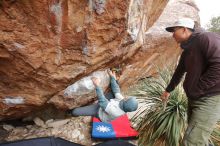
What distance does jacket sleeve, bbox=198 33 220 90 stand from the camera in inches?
142

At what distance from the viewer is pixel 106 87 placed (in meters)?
5.89

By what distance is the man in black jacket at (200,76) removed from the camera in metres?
3.63

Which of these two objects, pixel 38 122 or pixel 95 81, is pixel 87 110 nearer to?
pixel 95 81

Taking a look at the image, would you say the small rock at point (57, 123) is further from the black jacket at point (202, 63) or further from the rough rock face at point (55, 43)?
the black jacket at point (202, 63)

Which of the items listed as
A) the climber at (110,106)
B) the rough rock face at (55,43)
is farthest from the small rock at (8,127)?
the climber at (110,106)

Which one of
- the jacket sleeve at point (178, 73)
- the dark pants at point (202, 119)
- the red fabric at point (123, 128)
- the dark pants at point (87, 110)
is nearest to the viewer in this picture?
the dark pants at point (202, 119)

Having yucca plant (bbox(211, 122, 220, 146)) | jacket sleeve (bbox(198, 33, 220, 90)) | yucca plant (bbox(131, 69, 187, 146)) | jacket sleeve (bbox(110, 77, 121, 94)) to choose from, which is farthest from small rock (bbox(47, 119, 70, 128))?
jacket sleeve (bbox(198, 33, 220, 90))

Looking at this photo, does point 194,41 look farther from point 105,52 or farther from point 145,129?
point 145,129

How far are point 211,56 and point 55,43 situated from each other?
2.05 metres

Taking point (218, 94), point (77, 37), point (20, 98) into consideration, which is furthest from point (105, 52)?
point (218, 94)

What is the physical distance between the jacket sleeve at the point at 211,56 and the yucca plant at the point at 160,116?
1460 mm

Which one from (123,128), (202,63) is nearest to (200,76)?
(202,63)

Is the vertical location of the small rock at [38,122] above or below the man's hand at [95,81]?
below

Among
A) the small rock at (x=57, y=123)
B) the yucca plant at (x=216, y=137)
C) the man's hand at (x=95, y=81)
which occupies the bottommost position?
the yucca plant at (x=216, y=137)
